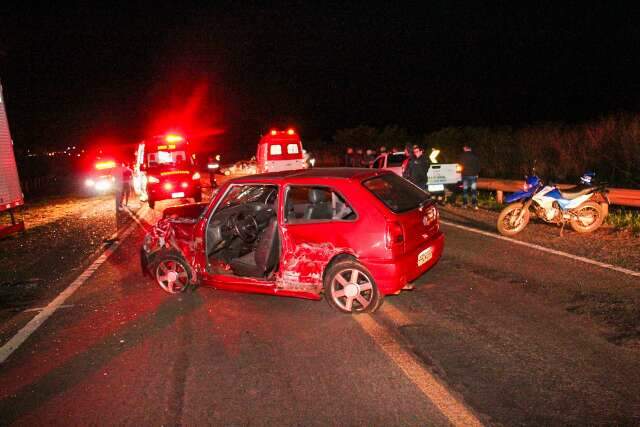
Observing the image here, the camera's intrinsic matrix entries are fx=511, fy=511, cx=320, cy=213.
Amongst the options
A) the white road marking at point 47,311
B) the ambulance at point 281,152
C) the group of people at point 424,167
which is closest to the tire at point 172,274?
the white road marking at point 47,311

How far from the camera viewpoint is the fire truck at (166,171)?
651 inches

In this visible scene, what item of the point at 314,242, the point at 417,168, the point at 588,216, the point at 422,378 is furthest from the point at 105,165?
the point at 422,378

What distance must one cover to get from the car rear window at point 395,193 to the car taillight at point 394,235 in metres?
0.21

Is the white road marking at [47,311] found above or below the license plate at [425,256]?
below

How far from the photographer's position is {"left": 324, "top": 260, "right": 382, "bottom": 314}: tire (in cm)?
537

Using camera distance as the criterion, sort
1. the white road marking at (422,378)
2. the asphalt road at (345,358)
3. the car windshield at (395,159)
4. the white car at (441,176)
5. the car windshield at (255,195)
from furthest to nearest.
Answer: the car windshield at (395,159), the white car at (441,176), the car windshield at (255,195), the asphalt road at (345,358), the white road marking at (422,378)

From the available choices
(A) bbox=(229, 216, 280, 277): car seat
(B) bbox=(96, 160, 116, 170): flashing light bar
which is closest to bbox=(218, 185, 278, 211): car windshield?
(A) bbox=(229, 216, 280, 277): car seat

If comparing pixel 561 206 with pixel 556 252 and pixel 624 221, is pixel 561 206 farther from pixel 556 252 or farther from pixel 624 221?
pixel 624 221

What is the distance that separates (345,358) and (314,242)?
1.44 meters

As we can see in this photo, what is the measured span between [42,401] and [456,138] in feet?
75.6

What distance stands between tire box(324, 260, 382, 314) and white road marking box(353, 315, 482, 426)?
187mm

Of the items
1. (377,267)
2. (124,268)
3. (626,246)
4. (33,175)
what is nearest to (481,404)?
(377,267)

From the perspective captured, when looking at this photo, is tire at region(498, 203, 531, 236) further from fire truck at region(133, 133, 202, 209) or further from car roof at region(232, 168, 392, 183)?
fire truck at region(133, 133, 202, 209)

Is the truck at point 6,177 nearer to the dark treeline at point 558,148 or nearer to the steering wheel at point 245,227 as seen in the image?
the steering wheel at point 245,227
